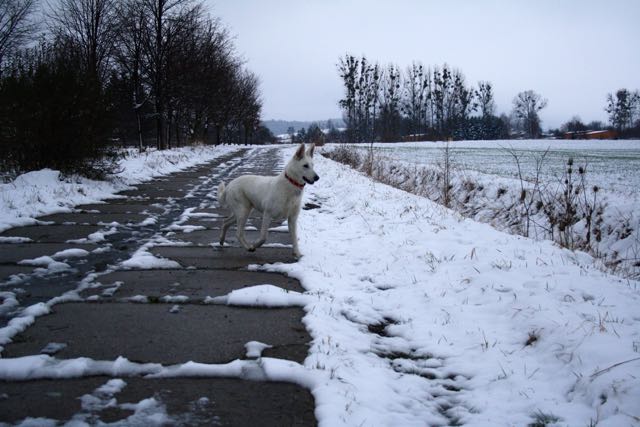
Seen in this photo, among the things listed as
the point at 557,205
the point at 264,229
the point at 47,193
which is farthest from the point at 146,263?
the point at 557,205

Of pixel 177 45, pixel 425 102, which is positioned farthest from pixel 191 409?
pixel 425 102

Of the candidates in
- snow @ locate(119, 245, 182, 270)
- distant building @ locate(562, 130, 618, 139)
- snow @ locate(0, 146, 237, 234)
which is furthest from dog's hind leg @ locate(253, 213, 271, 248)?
distant building @ locate(562, 130, 618, 139)

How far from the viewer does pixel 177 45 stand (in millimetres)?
23688

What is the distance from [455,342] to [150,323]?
243 centimetres

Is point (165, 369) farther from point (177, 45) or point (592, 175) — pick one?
point (177, 45)

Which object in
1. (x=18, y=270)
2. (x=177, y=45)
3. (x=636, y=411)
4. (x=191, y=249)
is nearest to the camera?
(x=636, y=411)

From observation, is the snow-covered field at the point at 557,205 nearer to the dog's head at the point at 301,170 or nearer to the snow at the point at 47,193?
the dog's head at the point at 301,170

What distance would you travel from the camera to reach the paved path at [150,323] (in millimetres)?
2238

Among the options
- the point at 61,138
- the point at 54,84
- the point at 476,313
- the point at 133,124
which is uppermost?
the point at 133,124

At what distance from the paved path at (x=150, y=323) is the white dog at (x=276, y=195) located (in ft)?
1.24

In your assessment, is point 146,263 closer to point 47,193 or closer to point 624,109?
point 47,193

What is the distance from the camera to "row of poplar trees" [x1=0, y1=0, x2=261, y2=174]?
10219mm

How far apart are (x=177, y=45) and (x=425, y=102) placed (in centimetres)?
6106

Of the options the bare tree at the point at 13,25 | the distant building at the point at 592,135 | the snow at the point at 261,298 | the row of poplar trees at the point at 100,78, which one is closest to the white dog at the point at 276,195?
the snow at the point at 261,298
